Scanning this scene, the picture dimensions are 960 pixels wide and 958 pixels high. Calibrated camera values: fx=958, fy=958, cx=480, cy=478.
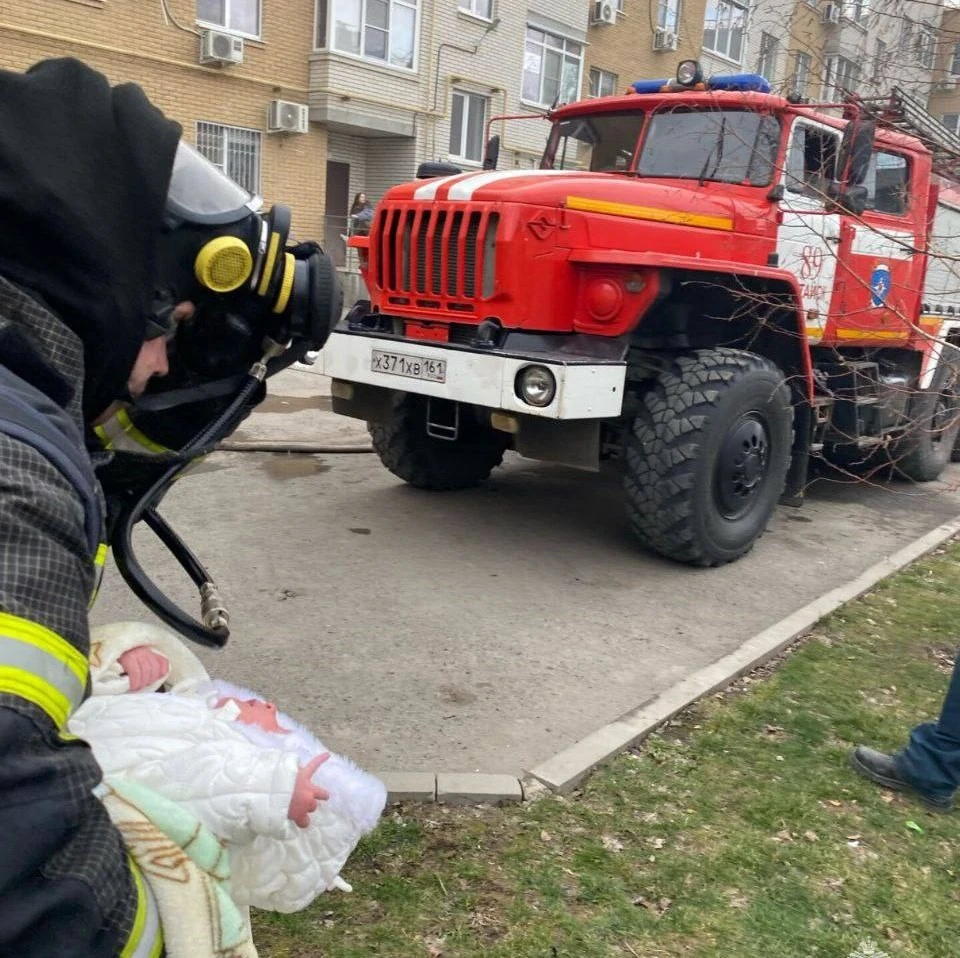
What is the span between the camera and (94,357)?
1.19 metres

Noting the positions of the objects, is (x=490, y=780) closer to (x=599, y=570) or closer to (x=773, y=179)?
(x=599, y=570)

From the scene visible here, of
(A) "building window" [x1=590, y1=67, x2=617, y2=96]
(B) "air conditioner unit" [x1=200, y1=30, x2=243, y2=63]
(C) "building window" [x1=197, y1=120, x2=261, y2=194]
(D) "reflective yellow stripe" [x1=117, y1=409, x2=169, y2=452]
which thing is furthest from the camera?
(A) "building window" [x1=590, y1=67, x2=617, y2=96]

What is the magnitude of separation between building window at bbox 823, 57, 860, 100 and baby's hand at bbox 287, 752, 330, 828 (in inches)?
154

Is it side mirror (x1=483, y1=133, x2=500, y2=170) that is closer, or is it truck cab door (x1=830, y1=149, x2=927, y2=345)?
truck cab door (x1=830, y1=149, x2=927, y2=345)

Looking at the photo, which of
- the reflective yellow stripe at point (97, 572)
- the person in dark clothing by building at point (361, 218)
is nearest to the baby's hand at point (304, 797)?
the reflective yellow stripe at point (97, 572)

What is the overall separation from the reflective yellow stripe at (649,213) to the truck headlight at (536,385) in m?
0.95

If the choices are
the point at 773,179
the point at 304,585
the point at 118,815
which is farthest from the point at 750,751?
the point at 773,179

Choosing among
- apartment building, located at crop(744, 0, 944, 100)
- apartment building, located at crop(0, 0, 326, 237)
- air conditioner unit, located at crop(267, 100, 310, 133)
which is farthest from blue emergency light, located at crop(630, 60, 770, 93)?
air conditioner unit, located at crop(267, 100, 310, 133)

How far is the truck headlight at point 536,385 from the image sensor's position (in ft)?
14.7

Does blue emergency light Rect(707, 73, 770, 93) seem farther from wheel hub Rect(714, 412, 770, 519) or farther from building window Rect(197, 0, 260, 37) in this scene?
building window Rect(197, 0, 260, 37)

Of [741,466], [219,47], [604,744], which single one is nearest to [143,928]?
[604,744]

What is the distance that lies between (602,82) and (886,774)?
21414mm

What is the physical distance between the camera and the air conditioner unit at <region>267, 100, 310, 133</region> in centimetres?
1516

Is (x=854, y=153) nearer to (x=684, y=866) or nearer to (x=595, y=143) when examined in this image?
(x=595, y=143)
